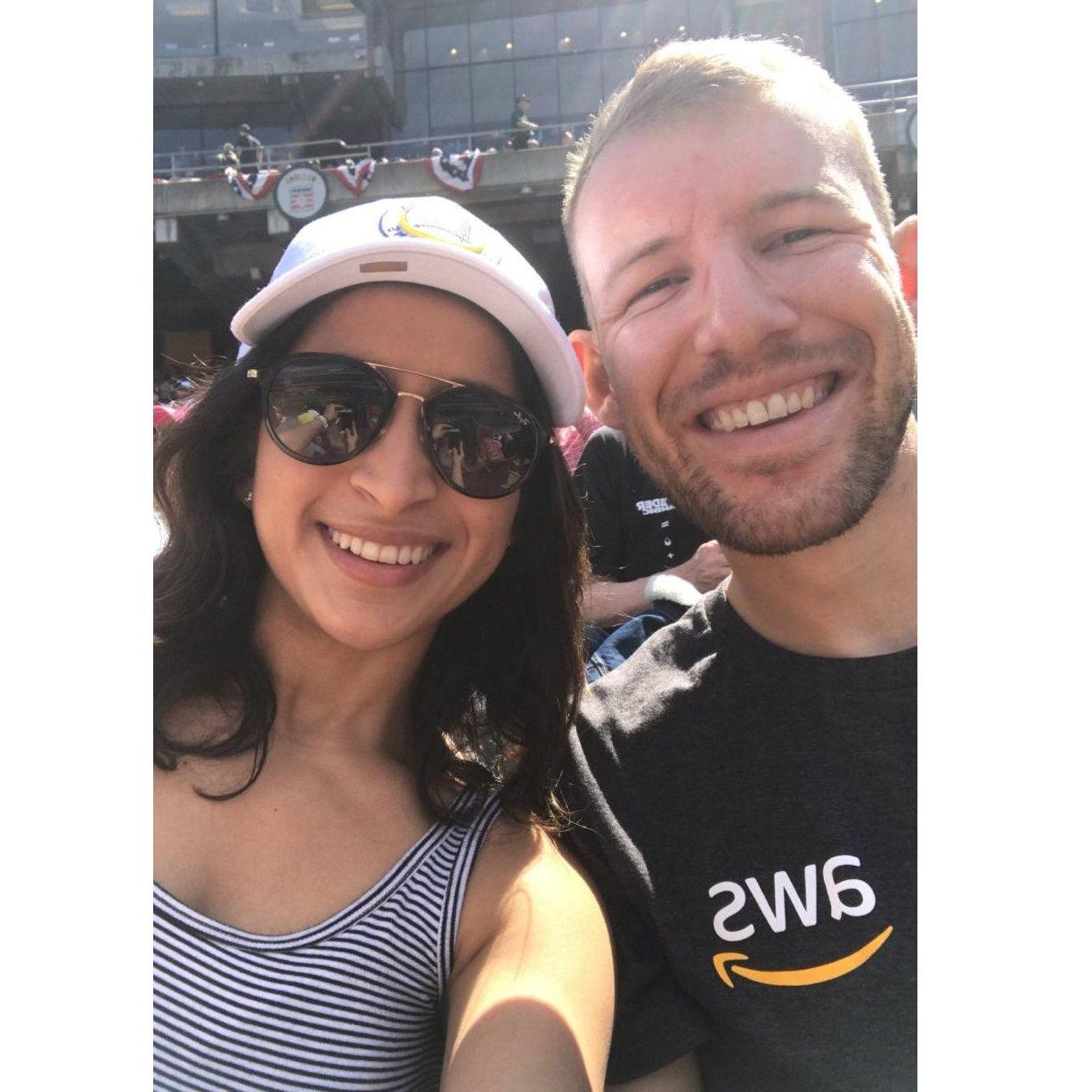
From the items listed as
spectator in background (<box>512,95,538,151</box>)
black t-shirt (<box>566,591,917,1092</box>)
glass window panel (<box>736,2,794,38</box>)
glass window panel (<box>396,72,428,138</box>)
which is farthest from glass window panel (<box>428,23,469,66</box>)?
black t-shirt (<box>566,591,917,1092</box>)

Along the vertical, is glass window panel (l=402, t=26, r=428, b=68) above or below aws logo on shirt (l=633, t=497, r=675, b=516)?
above

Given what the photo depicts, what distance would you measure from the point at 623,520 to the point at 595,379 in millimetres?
897

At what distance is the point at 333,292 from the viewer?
1168mm

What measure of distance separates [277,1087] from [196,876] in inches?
10.7

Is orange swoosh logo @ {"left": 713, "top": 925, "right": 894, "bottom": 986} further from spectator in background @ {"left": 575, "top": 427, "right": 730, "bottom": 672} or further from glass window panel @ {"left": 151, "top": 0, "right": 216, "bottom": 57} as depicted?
glass window panel @ {"left": 151, "top": 0, "right": 216, "bottom": 57}

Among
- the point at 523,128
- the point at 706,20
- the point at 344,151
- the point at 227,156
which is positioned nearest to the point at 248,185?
the point at 227,156

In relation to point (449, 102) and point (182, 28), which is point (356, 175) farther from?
point (182, 28)

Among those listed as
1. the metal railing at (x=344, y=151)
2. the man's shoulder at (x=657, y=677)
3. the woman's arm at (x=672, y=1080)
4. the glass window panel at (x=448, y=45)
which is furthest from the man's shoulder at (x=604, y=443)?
the glass window panel at (x=448, y=45)

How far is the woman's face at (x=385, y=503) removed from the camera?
1.13 meters

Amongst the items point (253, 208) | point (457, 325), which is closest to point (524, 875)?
point (457, 325)

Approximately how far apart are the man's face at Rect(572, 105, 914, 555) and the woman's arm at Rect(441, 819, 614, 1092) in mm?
601

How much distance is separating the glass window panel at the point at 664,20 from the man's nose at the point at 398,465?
2.91ft

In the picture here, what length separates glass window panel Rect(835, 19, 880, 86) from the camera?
1095 mm
